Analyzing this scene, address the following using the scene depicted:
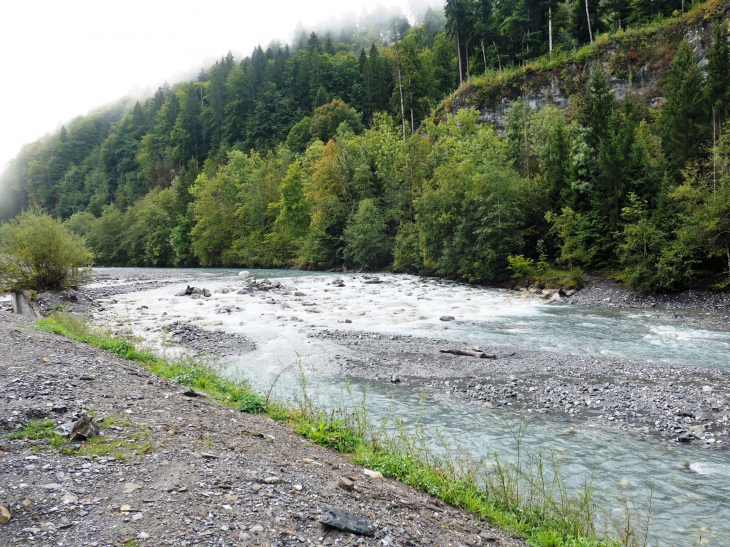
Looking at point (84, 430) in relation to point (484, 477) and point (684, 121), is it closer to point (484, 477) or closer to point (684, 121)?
point (484, 477)

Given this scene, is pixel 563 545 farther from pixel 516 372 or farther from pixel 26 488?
pixel 516 372

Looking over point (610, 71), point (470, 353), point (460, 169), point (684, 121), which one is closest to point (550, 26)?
point (610, 71)

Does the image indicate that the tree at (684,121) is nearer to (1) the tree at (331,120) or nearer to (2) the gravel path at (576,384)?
(2) the gravel path at (576,384)

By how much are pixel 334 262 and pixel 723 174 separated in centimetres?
4015

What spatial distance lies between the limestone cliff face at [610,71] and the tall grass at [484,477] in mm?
52461

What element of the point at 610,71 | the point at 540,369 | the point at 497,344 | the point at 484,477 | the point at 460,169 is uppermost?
the point at 610,71

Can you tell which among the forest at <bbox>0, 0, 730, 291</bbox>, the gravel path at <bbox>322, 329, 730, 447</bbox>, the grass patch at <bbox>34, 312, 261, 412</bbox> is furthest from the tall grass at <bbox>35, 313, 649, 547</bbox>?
the forest at <bbox>0, 0, 730, 291</bbox>

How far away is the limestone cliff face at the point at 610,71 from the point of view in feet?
146

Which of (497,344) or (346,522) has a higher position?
(346,522)

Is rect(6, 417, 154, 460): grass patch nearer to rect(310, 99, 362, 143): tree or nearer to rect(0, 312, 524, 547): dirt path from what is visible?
rect(0, 312, 524, 547): dirt path

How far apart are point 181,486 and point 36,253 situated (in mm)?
26804

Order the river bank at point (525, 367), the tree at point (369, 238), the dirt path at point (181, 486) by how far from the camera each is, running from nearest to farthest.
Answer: the dirt path at point (181, 486) < the river bank at point (525, 367) < the tree at point (369, 238)

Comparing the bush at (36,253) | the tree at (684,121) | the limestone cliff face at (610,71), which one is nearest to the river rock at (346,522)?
the bush at (36,253)

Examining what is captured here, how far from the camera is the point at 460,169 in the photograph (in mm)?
37812
